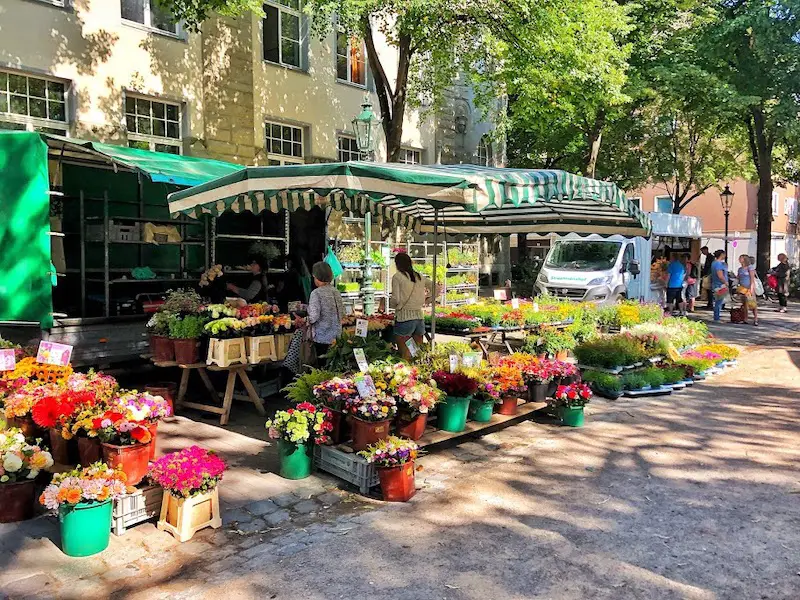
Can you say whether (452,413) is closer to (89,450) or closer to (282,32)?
(89,450)

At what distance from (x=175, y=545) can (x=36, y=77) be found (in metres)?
10.8

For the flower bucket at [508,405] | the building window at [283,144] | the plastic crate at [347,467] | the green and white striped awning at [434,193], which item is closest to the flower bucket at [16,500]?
the plastic crate at [347,467]

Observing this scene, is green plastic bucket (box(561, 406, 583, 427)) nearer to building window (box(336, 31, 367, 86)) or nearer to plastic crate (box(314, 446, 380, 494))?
plastic crate (box(314, 446, 380, 494))

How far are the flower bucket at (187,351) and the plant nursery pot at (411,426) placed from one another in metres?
2.70

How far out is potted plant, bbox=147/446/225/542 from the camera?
14.3 feet

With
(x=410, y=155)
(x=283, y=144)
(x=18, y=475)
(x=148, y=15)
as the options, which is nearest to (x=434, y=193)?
(x=18, y=475)

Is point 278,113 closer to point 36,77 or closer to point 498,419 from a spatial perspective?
point 36,77

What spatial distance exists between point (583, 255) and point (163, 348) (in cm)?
1244

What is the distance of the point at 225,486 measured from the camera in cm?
538

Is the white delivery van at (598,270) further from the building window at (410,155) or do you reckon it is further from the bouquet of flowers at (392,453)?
the bouquet of flowers at (392,453)

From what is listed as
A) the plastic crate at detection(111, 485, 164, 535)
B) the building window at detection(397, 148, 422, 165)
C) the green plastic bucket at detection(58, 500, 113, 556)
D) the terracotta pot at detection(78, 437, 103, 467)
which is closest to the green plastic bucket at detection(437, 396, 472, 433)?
the plastic crate at detection(111, 485, 164, 535)

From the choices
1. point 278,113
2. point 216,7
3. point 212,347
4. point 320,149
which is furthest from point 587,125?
point 212,347

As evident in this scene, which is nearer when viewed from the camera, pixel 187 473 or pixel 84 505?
pixel 84 505

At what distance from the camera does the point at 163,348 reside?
24.0 ft
